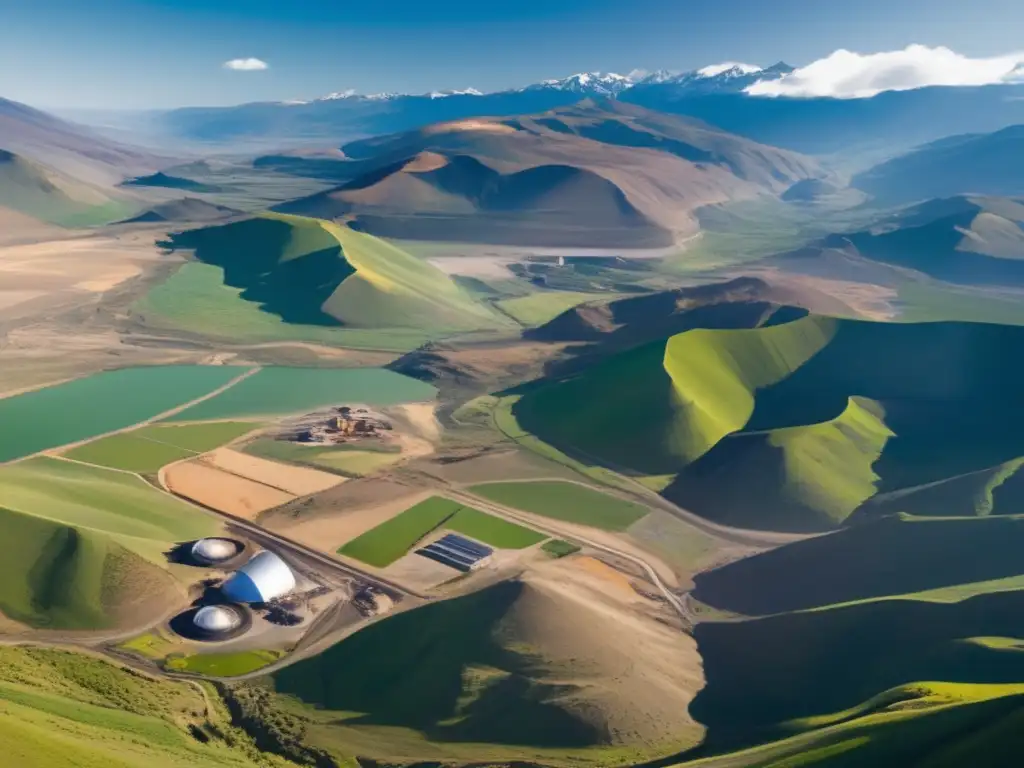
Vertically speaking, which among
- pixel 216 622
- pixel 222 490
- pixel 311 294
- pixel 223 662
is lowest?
pixel 223 662

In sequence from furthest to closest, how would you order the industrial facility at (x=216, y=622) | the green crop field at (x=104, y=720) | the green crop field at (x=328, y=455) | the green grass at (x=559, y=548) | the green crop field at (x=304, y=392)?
the green crop field at (x=304, y=392), the green crop field at (x=328, y=455), the green grass at (x=559, y=548), the industrial facility at (x=216, y=622), the green crop field at (x=104, y=720)

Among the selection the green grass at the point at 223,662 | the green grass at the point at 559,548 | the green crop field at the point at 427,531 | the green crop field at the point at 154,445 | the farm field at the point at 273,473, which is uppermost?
the green crop field at the point at 154,445

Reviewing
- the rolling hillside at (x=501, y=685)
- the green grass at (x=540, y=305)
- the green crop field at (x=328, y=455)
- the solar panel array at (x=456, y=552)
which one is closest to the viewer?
the rolling hillside at (x=501, y=685)

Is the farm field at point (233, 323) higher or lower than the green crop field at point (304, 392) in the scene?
higher

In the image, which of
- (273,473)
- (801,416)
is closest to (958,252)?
(801,416)

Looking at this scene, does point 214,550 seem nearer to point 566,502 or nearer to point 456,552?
point 456,552

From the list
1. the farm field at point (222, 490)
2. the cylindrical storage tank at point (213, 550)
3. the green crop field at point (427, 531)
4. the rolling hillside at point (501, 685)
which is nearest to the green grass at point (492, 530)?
the green crop field at point (427, 531)

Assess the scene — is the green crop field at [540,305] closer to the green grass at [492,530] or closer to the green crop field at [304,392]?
the green crop field at [304,392]

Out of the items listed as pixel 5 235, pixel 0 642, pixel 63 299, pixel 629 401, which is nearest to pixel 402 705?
pixel 0 642
